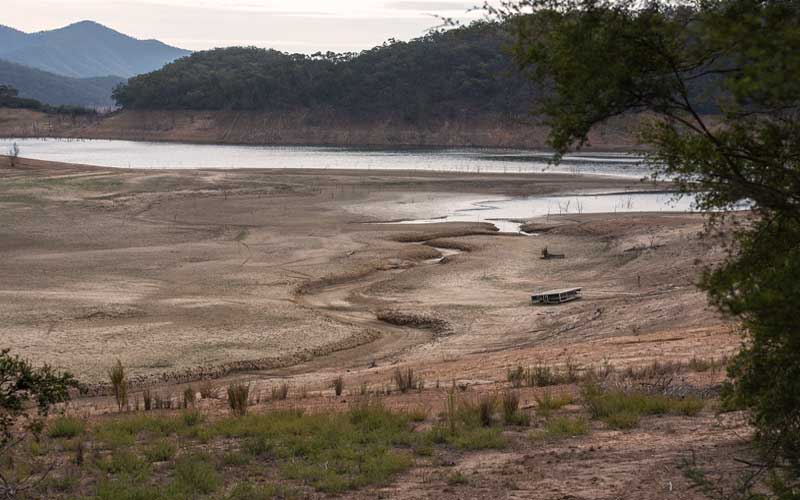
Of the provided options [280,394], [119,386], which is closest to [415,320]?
[280,394]

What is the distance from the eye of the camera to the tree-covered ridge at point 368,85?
3935 inches

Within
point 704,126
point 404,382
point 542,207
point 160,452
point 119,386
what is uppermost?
point 704,126

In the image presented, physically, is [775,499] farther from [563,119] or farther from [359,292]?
[359,292]

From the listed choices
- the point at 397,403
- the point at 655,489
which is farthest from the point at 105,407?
the point at 655,489

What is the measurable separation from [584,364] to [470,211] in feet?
90.7

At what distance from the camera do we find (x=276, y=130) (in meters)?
105

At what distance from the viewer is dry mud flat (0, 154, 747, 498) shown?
370 inches

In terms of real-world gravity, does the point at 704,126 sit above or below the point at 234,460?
above

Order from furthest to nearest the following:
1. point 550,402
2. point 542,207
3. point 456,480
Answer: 1. point 542,207
2. point 550,402
3. point 456,480

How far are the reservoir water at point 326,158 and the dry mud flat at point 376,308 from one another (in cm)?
2601

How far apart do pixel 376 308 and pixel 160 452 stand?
12685 millimetres

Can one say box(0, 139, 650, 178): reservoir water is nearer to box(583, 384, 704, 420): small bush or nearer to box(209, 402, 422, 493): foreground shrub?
box(583, 384, 704, 420): small bush

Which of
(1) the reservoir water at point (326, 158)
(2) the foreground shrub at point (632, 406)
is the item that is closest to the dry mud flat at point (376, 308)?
(2) the foreground shrub at point (632, 406)

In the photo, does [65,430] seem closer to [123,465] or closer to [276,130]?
[123,465]
